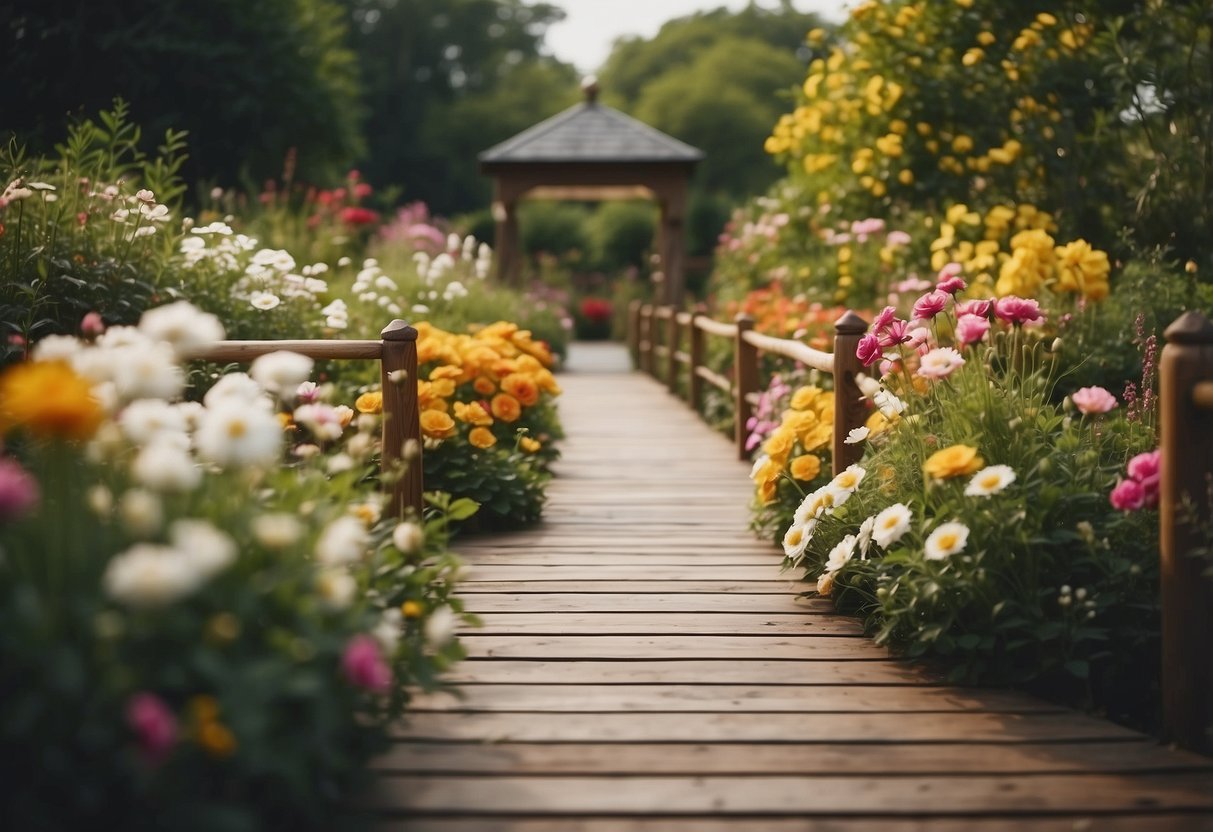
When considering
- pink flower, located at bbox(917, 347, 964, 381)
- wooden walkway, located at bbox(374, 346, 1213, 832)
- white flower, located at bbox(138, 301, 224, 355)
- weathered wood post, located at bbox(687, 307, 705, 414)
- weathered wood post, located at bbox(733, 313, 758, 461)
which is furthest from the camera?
weathered wood post, located at bbox(687, 307, 705, 414)

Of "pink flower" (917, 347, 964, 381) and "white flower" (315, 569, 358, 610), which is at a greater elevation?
"pink flower" (917, 347, 964, 381)

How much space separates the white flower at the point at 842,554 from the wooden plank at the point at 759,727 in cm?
64

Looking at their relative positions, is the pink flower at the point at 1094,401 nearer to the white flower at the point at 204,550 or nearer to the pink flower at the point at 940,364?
the pink flower at the point at 940,364

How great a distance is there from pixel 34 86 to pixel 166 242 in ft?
18.3

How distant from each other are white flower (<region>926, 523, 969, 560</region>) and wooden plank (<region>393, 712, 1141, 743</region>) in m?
0.37

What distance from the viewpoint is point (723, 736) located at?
2645 millimetres

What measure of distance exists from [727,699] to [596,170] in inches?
448

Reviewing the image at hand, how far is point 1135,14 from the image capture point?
7.79m

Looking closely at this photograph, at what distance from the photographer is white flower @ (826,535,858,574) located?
11.1 ft

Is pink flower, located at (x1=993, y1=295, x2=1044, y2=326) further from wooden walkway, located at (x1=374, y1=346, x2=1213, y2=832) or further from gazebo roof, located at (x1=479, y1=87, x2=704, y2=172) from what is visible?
gazebo roof, located at (x1=479, y1=87, x2=704, y2=172)

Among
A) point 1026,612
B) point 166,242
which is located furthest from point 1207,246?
point 166,242

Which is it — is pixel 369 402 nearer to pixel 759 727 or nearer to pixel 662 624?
pixel 662 624

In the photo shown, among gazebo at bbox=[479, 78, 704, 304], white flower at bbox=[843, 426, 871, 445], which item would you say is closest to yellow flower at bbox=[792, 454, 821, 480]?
white flower at bbox=[843, 426, 871, 445]

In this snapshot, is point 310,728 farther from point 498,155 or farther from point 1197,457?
point 498,155
